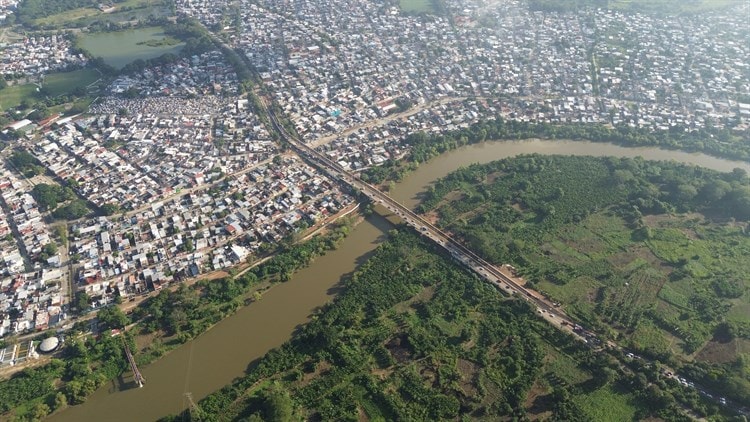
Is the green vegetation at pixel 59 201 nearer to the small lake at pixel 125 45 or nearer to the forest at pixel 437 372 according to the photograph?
the forest at pixel 437 372

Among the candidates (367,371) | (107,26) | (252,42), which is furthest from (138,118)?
(367,371)

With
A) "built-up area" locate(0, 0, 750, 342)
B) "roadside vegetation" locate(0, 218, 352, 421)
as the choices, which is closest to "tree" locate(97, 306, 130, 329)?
Result: "roadside vegetation" locate(0, 218, 352, 421)

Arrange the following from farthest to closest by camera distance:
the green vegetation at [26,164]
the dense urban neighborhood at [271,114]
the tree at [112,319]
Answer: the green vegetation at [26,164]
the dense urban neighborhood at [271,114]
the tree at [112,319]

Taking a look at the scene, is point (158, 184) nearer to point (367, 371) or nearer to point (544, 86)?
point (367, 371)

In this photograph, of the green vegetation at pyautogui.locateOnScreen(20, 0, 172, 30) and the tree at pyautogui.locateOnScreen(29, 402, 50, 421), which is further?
the green vegetation at pyautogui.locateOnScreen(20, 0, 172, 30)

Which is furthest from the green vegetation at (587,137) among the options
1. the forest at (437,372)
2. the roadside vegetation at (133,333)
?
the forest at (437,372)

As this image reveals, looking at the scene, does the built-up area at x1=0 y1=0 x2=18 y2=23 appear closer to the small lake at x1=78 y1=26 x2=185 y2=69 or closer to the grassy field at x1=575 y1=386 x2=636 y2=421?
the small lake at x1=78 y1=26 x2=185 y2=69

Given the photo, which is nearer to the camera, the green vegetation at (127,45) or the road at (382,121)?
the road at (382,121)
